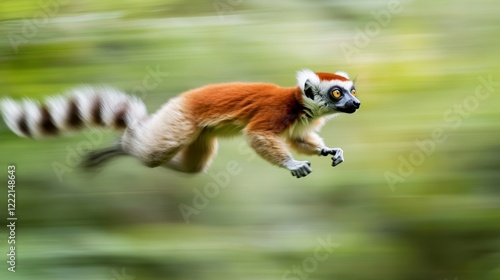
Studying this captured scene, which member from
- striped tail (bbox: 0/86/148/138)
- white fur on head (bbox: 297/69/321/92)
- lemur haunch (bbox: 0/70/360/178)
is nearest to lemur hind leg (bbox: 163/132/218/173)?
lemur haunch (bbox: 0/70/360/178)

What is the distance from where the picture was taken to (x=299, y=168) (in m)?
1.48

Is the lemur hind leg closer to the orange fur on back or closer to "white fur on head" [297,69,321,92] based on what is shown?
the orange fur on back

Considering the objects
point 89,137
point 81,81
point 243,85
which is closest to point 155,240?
point 81,81

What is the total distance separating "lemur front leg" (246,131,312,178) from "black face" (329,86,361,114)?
14 cm

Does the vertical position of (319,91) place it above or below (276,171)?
below

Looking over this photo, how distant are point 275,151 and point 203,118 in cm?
21

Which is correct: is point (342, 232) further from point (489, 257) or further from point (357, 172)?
point (489, 257)

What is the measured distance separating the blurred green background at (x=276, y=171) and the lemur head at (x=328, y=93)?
48.4 inches

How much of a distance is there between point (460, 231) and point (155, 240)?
1.36 m

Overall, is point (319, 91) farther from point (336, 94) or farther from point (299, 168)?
point (299, 168)

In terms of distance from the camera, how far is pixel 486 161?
335 centimetres

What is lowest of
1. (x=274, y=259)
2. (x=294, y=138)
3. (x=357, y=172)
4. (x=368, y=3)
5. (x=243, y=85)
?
(x=294, y=138)

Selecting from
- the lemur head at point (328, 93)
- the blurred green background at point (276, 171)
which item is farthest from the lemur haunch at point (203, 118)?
the blurred green background at point (276, 171)

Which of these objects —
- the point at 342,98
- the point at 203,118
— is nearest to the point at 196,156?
the point at 203,118
